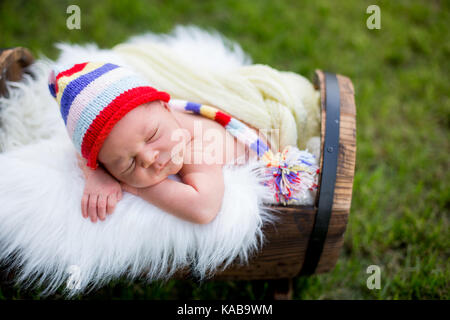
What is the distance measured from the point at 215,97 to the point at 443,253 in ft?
4.57

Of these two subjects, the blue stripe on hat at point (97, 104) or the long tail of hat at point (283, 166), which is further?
the long tail of hat at point (283, 166)

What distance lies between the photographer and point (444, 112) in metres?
2.32

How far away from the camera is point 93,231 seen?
109cm

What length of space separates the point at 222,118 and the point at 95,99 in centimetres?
47

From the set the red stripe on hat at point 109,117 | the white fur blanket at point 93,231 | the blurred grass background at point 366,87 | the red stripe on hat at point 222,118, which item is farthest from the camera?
the blurred grass background at point 366,87

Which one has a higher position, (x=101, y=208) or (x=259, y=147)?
(x=259, y=147)

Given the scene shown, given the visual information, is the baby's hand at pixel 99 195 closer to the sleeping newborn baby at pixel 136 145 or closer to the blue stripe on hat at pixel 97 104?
the sleeping newborn baby at pixel 136 145

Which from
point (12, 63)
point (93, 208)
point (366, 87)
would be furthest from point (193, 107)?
point (366, 87)

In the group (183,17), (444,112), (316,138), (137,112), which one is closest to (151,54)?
(137,112)

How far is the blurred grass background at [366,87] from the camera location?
165 centimetres

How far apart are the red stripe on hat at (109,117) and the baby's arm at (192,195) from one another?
0.68ft

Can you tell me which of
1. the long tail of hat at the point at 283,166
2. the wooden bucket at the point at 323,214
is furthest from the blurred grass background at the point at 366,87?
the long tail of hat at the point at 283,166

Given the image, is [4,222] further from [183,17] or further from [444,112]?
[444,112]

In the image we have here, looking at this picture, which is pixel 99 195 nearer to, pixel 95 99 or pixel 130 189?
pixel 130 189
